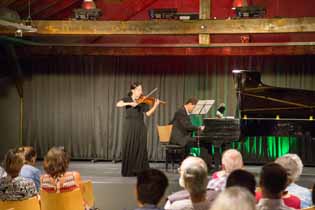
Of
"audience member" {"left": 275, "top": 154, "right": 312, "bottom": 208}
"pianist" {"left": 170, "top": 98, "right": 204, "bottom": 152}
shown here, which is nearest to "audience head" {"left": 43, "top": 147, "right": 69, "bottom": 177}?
"audience member" {"left": 275, "top": 154, "right": 312, "bottom": 208}

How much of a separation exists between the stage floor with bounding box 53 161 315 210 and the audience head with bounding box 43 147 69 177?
238 centimetres

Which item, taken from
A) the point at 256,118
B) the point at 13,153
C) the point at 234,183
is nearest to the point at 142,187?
the point at 234,183

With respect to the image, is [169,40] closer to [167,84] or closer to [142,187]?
[167,84]

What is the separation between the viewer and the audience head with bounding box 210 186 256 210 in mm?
2316

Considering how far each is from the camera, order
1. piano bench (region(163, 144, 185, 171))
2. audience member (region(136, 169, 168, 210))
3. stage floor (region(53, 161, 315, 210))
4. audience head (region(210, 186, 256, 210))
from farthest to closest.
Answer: piano bench (region(163, 144, 185, 171)) → stage floor (region(53, 161, 315, 210)) → audience member (region(136, 169, 168, 210)) → audience head (region(210, 186, 256, 210))

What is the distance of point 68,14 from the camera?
480 inches

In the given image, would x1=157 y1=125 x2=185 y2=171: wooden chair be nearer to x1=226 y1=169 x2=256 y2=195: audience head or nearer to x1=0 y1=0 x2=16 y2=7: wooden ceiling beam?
x1=0 y1=0 x2=16 y2=7: wooden ceiling beam

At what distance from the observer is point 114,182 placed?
822cm

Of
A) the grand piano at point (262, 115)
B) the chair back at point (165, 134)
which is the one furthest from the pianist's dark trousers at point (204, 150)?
the chair back at point (165, 134)

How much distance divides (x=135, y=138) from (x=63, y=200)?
4397 mm

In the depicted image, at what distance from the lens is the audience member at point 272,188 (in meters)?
3.31

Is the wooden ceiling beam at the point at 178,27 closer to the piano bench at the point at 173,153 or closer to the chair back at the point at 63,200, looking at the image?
the piano bench at the point at 173,153

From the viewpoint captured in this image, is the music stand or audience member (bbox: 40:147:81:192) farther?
the music stand

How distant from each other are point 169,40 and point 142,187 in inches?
349
